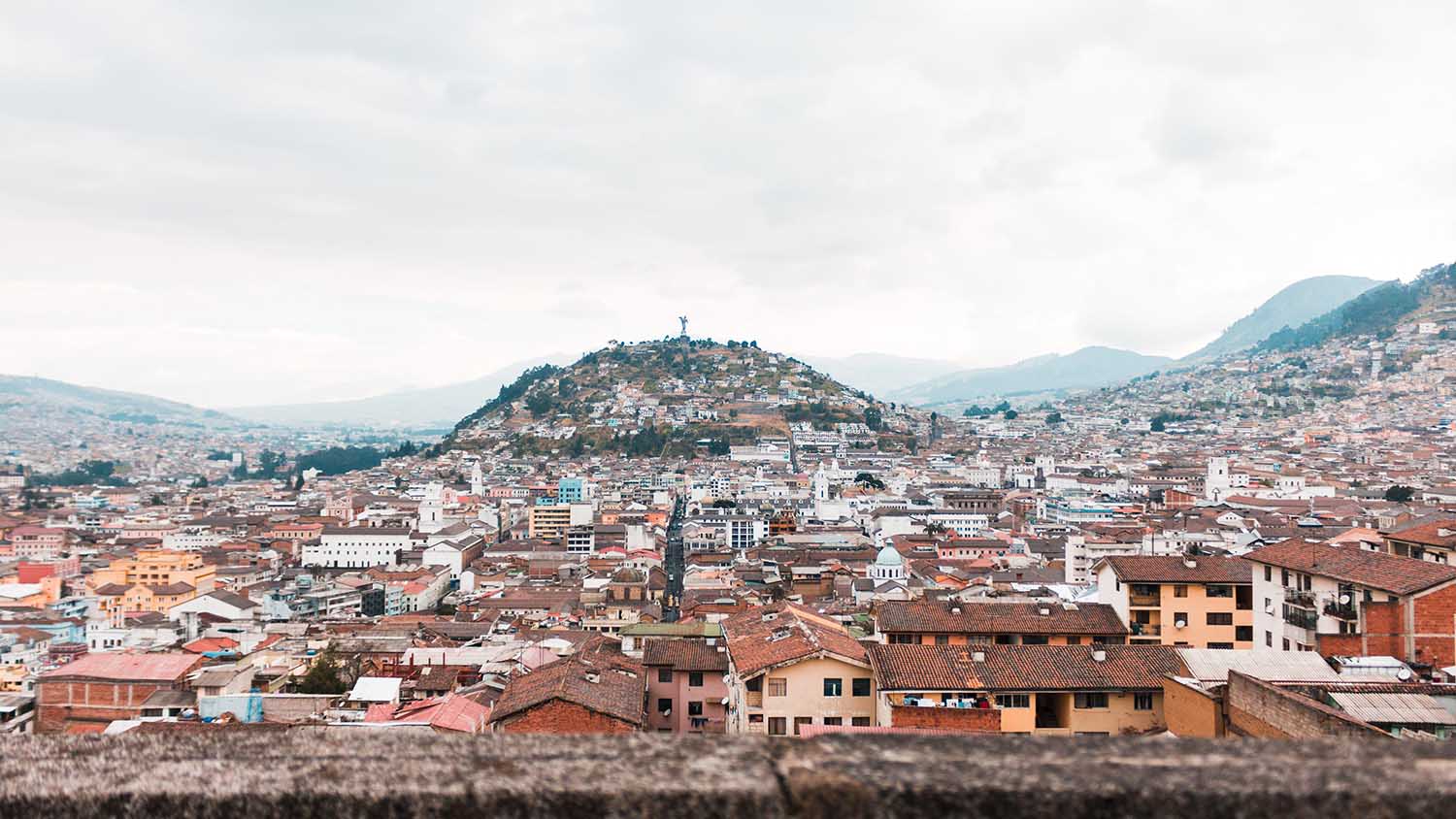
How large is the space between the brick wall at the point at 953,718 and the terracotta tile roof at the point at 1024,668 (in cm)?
33

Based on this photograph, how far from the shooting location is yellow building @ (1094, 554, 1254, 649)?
Result: 56.2ft

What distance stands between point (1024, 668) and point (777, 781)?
1223 centimetres

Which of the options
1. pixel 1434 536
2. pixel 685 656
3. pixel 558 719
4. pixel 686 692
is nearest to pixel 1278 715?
pixel 558 719

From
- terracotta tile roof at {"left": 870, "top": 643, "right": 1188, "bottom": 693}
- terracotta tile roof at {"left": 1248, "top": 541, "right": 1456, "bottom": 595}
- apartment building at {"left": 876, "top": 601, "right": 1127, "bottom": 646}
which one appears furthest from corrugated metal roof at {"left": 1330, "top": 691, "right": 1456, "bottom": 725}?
apartment building at {"left": 876, "top": 601, "right": 1127, "bottom": 646}

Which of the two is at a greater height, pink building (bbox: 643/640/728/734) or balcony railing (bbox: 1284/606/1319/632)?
balcony railing (bbox: 1284/606/1319/632)

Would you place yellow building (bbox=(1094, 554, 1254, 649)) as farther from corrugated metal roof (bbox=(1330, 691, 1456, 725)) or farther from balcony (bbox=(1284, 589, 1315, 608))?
corrugated metal roof (bbox=(1330, 691, 1456, 725))

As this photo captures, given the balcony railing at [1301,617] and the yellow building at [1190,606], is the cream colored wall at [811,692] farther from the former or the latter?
the balcony railing at [1301,617]

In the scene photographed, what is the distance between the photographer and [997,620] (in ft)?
53.0

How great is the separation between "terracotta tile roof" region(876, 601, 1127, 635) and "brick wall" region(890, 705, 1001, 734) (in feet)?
12.9

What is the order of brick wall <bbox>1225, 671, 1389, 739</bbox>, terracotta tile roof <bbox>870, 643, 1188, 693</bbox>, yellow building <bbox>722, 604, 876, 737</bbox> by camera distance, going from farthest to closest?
yellow building <bbox>722, 604, 876, 737</bbox> → terracotta tile roof <bbox>870, 643, 1188, 693</bbox> → brick wall <bbox>1225, 671, 1389, 739</bbox>

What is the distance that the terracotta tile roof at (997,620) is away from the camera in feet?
52.1

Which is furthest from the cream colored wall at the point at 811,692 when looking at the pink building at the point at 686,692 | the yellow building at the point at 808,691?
the pink building at the point at 686,692

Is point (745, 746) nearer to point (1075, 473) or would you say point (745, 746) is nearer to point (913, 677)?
point (913, 677)

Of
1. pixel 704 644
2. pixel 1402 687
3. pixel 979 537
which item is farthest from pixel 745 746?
pixel 979 537
